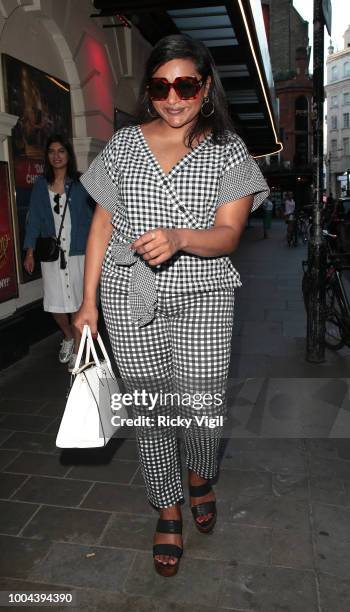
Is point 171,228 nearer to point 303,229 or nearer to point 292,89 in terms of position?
point 303,229

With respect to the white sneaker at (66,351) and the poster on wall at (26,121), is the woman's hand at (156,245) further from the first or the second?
the poster on wall at (26,121)

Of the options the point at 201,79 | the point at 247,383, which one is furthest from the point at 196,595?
the point at 247,383

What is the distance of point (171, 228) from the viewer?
1.94 meters

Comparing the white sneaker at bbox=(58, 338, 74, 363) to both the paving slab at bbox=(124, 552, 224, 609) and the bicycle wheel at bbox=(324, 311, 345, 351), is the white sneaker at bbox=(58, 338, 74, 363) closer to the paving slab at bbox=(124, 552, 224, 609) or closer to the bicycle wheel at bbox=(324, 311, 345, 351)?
the bicycle wheel at bbox=(324, 311, 345, 351)

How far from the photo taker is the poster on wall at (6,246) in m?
5.37

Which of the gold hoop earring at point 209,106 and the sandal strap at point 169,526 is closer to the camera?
the gold hoop earring at point 209,106

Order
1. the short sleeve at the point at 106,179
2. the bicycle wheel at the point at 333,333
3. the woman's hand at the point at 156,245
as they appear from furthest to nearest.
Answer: the bicycle wheel at the point at 333,333
the short sleeve at the point at 106,179
the woman's hand at the point at 156,245

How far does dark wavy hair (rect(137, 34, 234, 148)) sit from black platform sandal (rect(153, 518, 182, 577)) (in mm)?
1597

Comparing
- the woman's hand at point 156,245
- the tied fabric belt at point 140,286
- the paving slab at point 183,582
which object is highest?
the woman's hand at point 156,245

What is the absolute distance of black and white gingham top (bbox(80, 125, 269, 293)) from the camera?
2033mm

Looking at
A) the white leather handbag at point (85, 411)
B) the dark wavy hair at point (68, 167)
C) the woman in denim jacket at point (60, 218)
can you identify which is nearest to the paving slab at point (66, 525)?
the white leather handbag at point (85, 411)

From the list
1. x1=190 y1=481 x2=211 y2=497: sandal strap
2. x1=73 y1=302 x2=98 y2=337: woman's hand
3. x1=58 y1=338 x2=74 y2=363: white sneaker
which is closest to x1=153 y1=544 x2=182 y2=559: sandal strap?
x1=190 y1=481 x2=211 y2=497: sandal strap

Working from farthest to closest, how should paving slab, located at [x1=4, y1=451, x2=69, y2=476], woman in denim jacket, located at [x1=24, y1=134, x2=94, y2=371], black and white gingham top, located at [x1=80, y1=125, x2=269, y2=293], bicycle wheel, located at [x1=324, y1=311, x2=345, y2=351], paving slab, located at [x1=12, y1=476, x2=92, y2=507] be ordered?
bicycle wheel, located at [x1=324, y1=311, x2=345, y2=351]
woman in denim jacket, located at [x1=24, y1=134, x2=94, y2=371]
paving slab, located at [x1=4, y1=451, x2=69, y2=476]
paving slab, located at [x1=12, y1=476, x2=92, y2=507]
black and white gingham top, located at [x1=80, y1=125, x2=269, y2=293]

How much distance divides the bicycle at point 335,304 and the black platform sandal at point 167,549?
3239 millimetres
